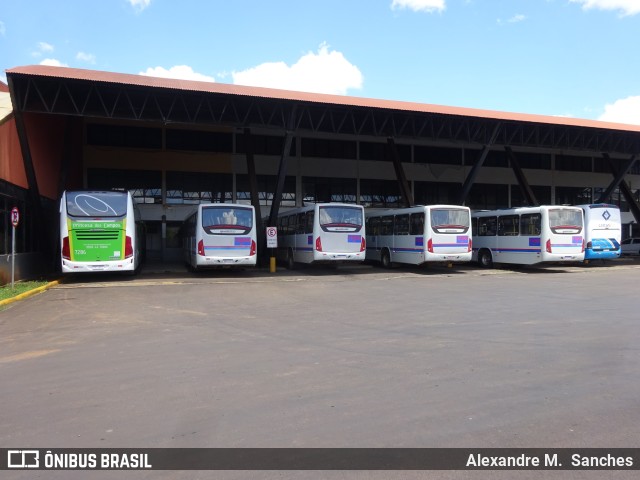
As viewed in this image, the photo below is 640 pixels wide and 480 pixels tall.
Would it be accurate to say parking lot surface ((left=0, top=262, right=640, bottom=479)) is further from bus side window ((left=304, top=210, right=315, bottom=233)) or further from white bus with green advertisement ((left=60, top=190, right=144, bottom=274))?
bus side window ((left=304, top=210, right=315, bottom=233))

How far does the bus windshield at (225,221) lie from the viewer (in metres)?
19.8

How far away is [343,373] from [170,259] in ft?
102

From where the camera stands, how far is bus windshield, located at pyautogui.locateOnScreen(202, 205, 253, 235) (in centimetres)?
1984

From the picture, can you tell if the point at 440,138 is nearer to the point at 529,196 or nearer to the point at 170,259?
the point at 529,196

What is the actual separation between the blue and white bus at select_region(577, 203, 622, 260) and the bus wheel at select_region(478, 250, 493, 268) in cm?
488

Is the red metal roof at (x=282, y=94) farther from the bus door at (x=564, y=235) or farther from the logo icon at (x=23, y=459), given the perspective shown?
the logo icon at (x=23, y=459)

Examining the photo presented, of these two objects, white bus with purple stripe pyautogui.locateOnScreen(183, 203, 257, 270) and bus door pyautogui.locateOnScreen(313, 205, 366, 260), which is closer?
white bus with purple stripe pyautogui.locateOnScreen(183, 203, 257, 270)

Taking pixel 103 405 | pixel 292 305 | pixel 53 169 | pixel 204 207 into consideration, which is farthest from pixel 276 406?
pixel 53 169

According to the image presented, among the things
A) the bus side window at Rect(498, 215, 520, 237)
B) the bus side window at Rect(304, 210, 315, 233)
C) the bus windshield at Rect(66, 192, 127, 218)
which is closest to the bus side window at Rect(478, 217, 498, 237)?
the bus side window at Rect(498, 215, 520, 237)

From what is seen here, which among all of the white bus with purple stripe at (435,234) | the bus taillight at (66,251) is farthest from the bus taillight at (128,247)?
the white bus with purple stripe at (435,234)

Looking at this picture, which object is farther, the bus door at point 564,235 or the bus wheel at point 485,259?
the bus wheel at point 485,259

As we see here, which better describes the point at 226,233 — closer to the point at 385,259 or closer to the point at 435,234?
the point at 435,234

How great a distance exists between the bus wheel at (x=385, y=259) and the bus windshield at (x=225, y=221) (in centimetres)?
807

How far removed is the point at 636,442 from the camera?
4.14 meters
